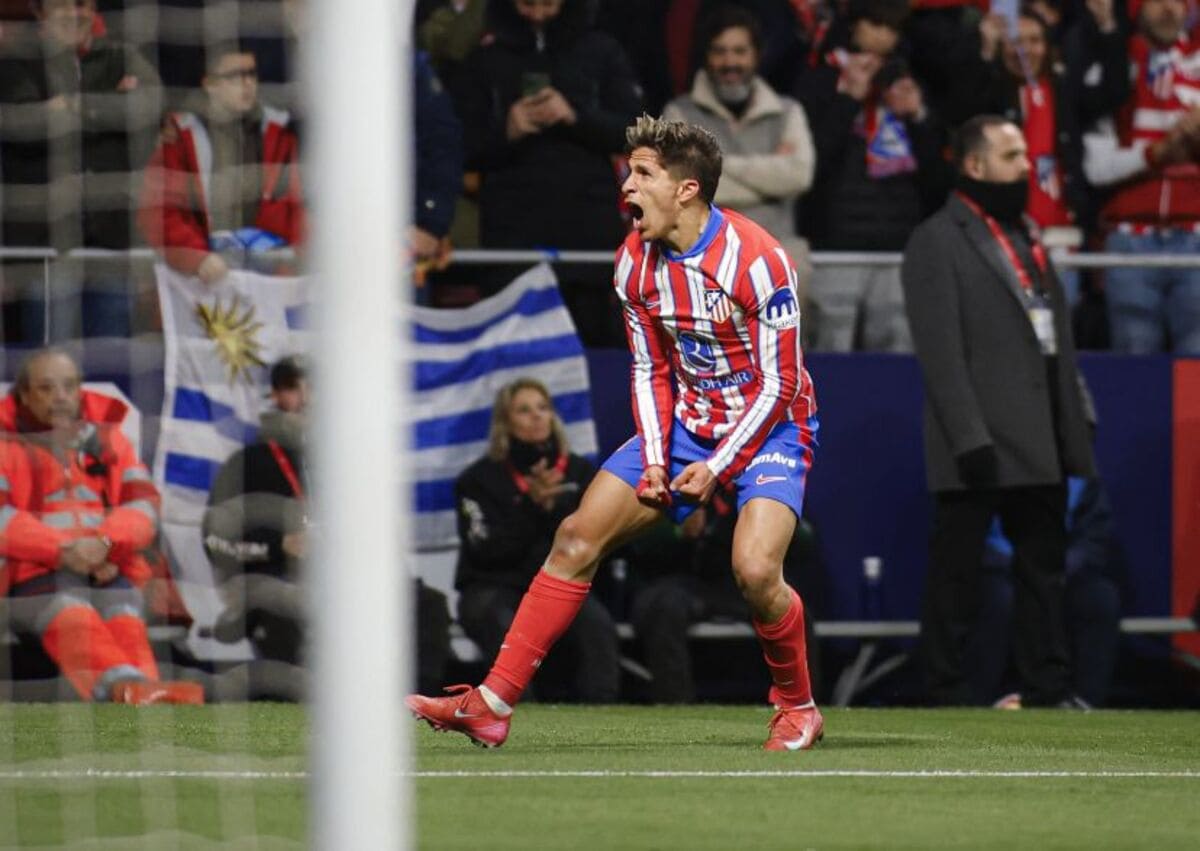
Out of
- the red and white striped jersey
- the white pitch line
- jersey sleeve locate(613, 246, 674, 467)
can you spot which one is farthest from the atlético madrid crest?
the white pitch line

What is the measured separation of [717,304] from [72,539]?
Result: 3512mm

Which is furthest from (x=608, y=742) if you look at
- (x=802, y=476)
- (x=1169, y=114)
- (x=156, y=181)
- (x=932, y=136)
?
(x=1169, y=114)

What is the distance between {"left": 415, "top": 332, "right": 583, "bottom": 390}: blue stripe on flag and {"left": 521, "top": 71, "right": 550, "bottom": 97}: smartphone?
3.71 feet

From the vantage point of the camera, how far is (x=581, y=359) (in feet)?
38.2

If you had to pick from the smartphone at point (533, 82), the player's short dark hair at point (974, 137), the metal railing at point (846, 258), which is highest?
the smartphone at point (533, 82)

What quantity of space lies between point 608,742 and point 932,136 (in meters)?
5.04

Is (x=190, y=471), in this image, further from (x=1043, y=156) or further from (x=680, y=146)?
(x=1043, y=156)

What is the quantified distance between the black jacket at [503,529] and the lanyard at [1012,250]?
6.84 ft

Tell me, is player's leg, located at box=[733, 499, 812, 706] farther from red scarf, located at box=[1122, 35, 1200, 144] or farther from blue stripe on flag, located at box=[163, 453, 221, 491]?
red scarf, located at box=[1122, 35, 1200, 144]

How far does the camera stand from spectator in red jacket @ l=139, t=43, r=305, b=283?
915cm

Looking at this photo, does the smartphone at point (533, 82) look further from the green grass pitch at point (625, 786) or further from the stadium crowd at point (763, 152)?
the green grass pitch at point (625, 786)

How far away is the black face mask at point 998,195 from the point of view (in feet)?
35.8

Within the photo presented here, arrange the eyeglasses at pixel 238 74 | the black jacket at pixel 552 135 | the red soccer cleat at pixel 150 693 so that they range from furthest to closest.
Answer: the black jacket at pixel 552 135
the red soccer cleat at pixel 150 693
the eyeglasses at pixel 238 74

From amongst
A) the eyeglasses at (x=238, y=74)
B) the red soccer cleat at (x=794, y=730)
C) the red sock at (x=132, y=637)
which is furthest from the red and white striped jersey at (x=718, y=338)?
the red sock at (x=132, y=637)
